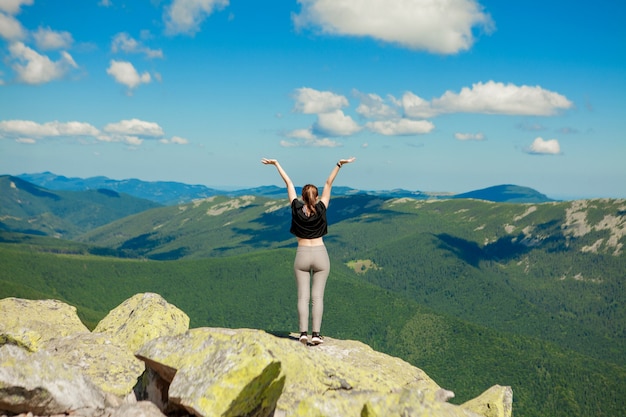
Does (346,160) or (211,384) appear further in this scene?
(346,160)

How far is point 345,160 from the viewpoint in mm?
22062

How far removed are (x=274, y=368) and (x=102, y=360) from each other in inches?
441

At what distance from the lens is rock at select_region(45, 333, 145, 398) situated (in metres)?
19.9

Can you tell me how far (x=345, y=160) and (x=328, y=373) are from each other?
9685 mm

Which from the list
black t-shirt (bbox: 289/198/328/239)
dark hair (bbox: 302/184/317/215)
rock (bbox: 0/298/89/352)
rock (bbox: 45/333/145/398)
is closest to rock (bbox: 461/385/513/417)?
black t-shirt (bbox: 289/198/328/239)

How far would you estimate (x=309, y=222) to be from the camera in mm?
20453

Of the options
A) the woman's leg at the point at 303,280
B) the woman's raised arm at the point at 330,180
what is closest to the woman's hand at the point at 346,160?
the woman's raised arm at the point at 330,180

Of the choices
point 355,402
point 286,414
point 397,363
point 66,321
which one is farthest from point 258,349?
point 66,321

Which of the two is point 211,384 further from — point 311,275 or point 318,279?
point 311,275

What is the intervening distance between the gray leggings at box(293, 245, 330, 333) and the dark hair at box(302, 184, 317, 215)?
1.74m

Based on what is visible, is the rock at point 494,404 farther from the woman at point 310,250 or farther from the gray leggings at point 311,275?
the woman at point 310,250

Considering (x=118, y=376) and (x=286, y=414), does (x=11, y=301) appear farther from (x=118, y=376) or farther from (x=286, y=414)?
(x=286, y=414)

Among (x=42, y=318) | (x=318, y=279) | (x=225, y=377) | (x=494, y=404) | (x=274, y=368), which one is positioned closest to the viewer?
(x=225, y=377)

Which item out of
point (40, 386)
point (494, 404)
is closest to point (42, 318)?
point (40, 386)
